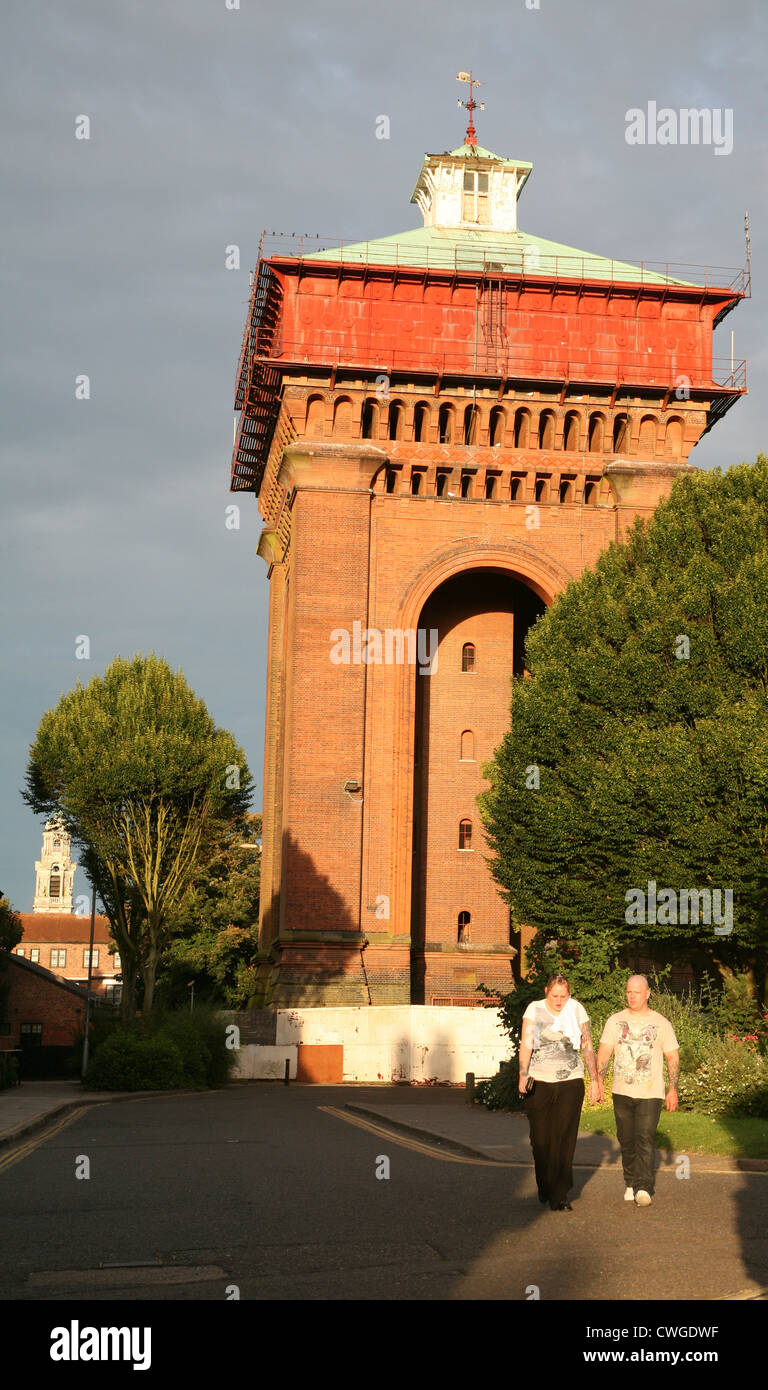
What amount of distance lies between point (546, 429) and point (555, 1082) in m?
37.1

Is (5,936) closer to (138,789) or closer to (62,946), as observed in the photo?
(138,789)

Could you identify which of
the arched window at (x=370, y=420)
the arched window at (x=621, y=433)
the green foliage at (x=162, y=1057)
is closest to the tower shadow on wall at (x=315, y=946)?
the green foliage at (x=162, y=1057)

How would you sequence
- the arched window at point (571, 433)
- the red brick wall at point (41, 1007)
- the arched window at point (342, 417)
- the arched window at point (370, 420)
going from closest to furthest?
the arched window at point (342, 417) → the arched window at point (370, 420) → the arched window at point (571, 433) → the red brick wall at point (41, 1007)

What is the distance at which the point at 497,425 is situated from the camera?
4625cm

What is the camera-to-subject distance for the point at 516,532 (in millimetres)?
45812

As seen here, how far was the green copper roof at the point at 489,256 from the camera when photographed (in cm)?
4766

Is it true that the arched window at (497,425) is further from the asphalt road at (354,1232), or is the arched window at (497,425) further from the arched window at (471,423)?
the asphalt road at (354,1232)

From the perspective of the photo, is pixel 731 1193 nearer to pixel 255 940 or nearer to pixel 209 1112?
pixel 209 1112

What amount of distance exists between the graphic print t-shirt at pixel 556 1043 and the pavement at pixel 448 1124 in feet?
10.7

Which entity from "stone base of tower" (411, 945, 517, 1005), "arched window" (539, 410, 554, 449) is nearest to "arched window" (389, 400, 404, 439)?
"arched window" (539, 410, 554, 449)

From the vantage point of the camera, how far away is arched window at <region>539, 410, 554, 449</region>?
1818 inches

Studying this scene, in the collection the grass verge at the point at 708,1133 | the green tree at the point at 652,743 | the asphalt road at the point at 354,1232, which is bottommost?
the grass verge at the point at 708,1133

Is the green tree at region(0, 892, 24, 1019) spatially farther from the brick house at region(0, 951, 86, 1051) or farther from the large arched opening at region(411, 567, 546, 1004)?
the large arched opening at region(411, 567, 546, 1004)

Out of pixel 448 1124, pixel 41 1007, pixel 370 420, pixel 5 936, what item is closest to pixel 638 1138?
pixel 448 1124
